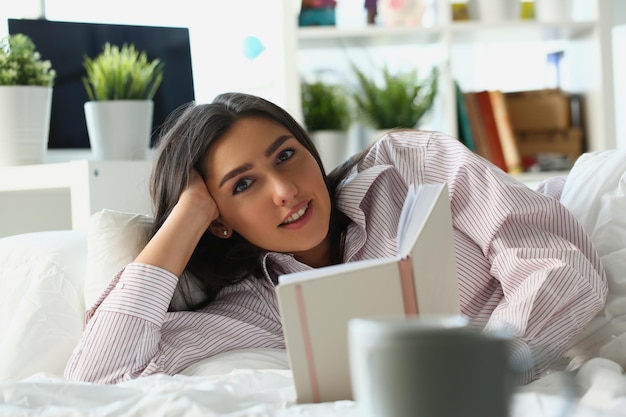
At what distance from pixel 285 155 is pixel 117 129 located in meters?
1.06

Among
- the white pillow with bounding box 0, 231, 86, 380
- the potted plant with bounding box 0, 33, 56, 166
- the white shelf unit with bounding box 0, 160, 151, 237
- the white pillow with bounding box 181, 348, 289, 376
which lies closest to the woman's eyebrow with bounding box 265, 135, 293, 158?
the white pillow with bounding box 181, 348, 289, 376

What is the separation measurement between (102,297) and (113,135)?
101 cm

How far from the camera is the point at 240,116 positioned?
1.52m

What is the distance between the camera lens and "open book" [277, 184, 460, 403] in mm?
846

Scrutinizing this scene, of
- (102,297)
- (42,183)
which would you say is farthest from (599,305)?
(42,183)

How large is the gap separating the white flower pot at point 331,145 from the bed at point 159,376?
1334mm

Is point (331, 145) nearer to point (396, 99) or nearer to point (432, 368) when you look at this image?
point (396, 99)

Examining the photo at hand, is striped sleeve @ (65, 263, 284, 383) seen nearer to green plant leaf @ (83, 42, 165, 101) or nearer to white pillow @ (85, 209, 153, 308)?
white pillow @ (85, 209, 153, 308)

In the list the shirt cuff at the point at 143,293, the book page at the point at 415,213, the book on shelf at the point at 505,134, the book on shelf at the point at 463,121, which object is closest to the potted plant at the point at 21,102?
the shirt cuff at the point at 143,293

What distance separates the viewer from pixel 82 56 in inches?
111

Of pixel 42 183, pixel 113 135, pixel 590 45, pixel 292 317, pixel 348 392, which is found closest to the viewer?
pixel 292 317

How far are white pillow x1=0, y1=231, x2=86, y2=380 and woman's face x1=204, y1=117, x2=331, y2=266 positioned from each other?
1.08 ft

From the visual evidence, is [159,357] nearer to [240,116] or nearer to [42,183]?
[240,116]

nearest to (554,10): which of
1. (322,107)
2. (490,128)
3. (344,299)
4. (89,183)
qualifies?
(490,128)
